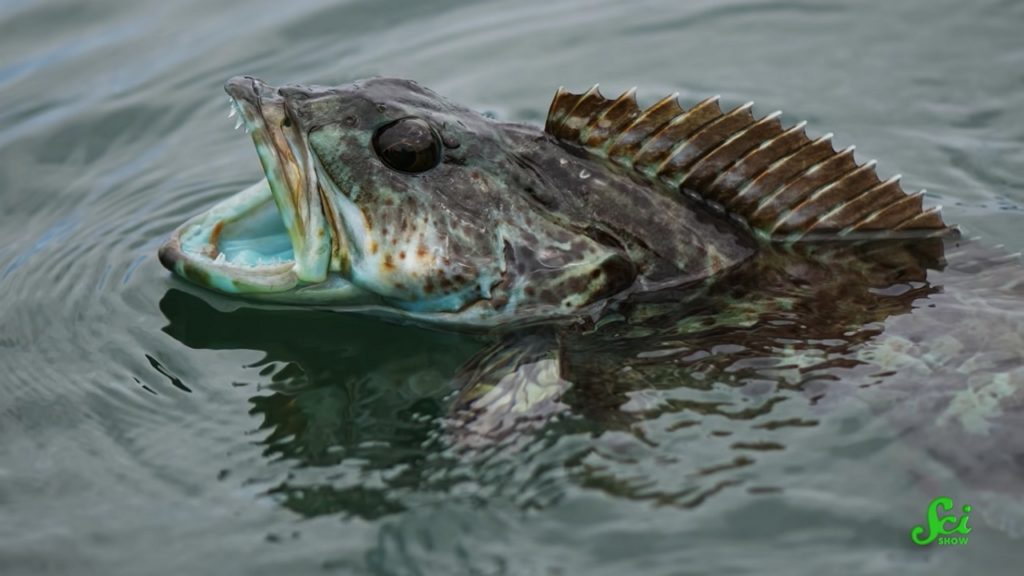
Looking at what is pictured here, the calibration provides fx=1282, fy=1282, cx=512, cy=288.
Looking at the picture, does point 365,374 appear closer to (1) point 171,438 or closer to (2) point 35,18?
(1) point 171,438

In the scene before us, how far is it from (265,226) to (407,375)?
3.87 feet

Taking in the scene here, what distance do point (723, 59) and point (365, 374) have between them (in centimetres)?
471

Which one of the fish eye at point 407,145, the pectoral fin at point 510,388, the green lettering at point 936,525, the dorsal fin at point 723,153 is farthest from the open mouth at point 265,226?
the green lettering at point 936,525

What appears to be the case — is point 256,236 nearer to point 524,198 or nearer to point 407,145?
point 407,145

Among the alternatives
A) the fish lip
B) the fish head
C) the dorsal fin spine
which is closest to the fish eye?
the fish head

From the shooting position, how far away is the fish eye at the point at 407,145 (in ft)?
18.7

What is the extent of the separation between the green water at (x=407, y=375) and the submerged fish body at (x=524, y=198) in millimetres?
409

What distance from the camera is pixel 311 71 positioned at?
9.88 m

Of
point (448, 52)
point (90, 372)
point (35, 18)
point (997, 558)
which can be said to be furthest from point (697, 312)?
point (35, 18)

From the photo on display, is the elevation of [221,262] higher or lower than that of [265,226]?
lower

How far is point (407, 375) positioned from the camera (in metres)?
5.85

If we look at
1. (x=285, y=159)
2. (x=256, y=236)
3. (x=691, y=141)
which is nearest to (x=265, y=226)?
(x=256, y=236)

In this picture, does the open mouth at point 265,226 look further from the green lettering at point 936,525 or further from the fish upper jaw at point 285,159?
the green lettering at point 936,525

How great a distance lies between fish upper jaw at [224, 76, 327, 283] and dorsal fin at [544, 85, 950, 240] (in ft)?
3.74
